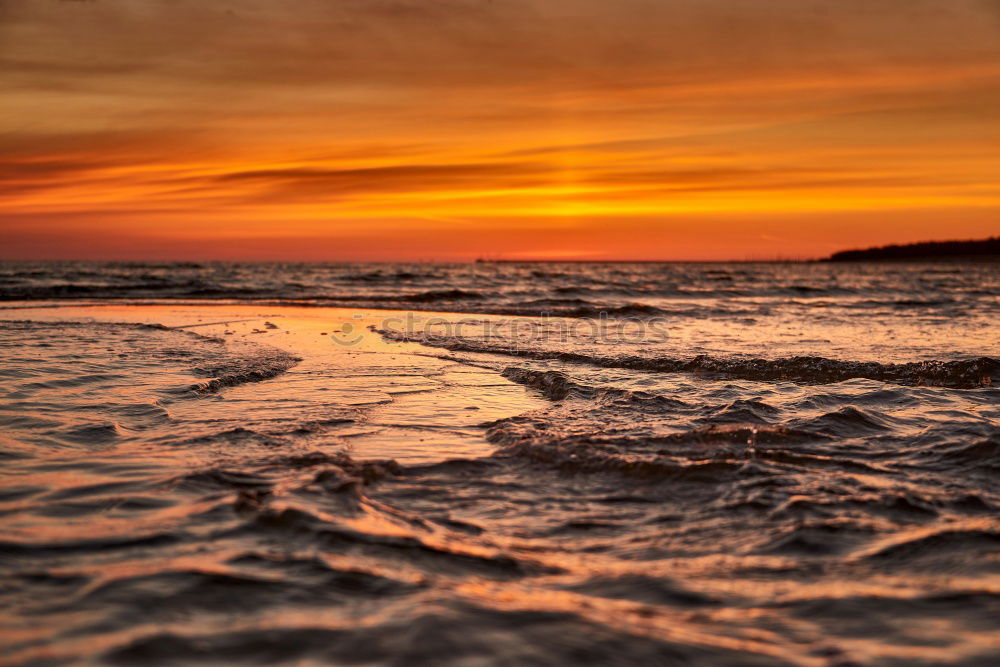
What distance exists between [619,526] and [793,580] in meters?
0.84

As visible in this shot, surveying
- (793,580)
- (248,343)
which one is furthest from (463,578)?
(248,343)

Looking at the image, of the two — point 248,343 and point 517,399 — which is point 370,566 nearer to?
point 517,399

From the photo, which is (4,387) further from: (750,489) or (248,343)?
(750,489)

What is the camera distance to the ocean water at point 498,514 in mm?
2350

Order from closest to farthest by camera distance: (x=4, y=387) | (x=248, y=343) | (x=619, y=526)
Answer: (x=619, y=526) → (x=4, y=387) → (x=248, y=343)

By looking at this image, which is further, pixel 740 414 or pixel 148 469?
pixel 740 414

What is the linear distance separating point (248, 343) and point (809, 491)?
29.2 feet

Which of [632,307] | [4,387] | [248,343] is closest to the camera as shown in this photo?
[4,387]

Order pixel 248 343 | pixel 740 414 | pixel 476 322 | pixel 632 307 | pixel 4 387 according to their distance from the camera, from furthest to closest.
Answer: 1. pixel 632 307
2. pixel 476 322
3. pixel 248 343
4. pixel 4 387
5. pixel 740 414

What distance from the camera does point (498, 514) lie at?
11.7ft

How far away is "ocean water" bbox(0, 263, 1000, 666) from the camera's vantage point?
7.71 ft

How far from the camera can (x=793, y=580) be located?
9.11 feet

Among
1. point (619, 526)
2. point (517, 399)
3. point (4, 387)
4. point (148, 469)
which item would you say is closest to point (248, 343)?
point (4, 387)

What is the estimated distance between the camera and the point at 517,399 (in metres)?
6.69
